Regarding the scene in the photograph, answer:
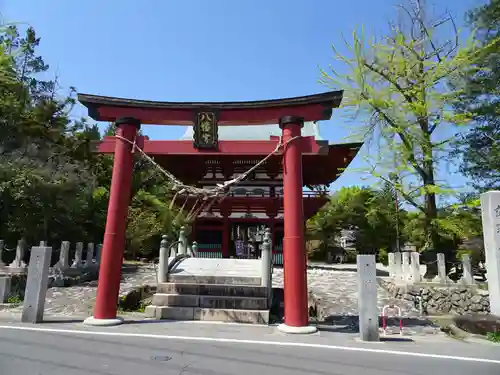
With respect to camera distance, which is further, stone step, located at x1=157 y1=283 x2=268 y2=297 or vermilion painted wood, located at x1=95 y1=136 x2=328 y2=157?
stone step, located at x1=157 y1=283 x2=268 y2=297

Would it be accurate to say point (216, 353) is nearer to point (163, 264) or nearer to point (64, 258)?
point (163, 264)

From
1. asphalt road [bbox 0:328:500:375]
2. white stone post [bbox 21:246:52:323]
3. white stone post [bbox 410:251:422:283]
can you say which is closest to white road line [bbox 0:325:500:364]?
asphalt road [bbox 0:328:500:375]

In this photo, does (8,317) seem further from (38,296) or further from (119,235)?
(119,235)

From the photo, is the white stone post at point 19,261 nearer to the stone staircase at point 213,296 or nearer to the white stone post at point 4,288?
the white stone post at point 4,288

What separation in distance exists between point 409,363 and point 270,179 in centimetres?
1553

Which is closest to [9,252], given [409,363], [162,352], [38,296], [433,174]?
[38,296]

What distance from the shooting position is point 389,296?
13.7 meters

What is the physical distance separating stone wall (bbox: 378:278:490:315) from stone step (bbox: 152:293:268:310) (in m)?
7.01

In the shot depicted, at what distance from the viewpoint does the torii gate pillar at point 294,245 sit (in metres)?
7.41

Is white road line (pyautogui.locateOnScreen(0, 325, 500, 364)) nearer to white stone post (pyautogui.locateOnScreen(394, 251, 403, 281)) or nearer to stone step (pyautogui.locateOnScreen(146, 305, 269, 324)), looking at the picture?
stone step (pyautogui.locateOnScreen(146, 305, 269, 324))

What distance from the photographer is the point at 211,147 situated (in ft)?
28.6

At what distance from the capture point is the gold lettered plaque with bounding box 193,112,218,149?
343 inches

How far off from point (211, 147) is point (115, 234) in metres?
3.18

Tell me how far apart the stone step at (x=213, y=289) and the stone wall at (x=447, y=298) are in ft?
22.7
